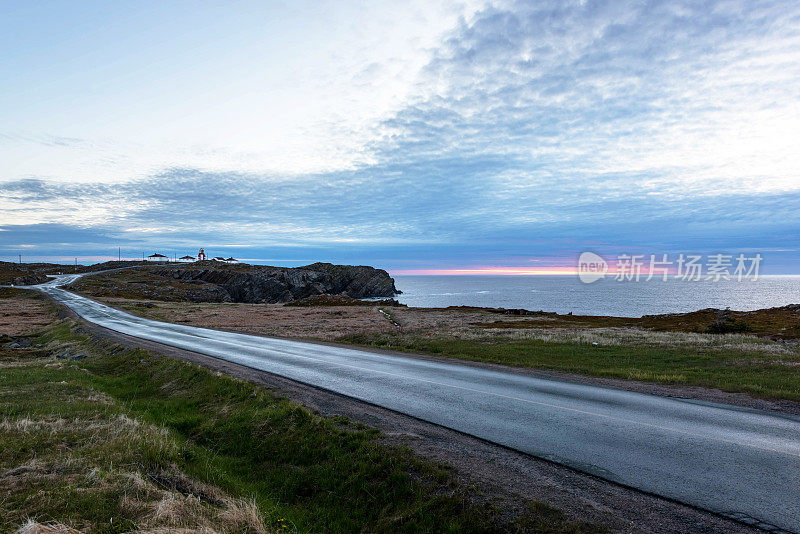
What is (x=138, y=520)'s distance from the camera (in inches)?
205

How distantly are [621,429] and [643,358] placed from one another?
529 inches

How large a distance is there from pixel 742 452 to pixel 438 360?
42.5 feet

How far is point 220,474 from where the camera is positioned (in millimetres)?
7879

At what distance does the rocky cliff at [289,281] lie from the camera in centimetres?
11881

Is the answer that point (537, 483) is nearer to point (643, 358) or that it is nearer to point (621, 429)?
point (621, 429)

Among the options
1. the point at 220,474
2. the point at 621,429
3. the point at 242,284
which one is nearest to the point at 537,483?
the point at 621,429

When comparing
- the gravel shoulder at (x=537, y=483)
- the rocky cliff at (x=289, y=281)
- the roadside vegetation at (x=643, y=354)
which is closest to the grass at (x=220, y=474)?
the gravel shoulder at (x=537, y=483)

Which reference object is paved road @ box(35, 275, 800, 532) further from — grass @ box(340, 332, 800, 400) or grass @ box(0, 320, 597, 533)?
grass @ box(340, 332, 800, 400)

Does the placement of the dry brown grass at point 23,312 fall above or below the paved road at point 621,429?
below

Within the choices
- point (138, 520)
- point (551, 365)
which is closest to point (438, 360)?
point (551, 365)

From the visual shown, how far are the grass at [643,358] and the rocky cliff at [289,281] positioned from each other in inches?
3663

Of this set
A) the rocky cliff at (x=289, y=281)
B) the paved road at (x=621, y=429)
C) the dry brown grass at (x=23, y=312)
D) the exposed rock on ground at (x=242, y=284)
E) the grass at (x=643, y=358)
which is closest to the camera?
→ the paved road at (x=621, y=429)

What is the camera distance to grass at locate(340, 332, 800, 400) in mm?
14453

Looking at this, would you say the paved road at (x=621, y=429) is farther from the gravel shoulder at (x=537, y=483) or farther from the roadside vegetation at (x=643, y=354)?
the roadside vegetation at (x=643, y=354)
